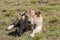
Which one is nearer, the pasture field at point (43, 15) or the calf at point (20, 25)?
the pasture field at point (43, 15)

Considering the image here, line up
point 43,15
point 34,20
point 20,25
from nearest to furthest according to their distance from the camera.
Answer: point 34,20 < point 20,25 < point 43,15

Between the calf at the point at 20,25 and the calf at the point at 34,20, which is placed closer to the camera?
the calf at the point at 34,20

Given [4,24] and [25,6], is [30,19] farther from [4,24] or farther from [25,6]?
[25,6]

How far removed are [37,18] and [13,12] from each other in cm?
288

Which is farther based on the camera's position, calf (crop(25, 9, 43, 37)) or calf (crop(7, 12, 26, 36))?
calf (crop(7, 12, 26, 36))

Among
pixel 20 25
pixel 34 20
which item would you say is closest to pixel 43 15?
pixel 20 25

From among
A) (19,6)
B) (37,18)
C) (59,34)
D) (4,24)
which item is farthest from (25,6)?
(59,34)

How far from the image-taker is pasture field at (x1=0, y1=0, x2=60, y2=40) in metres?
7.85

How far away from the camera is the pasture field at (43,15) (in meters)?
7.85

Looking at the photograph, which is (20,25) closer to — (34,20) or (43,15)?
(34,20)

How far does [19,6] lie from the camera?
1224 centimetres

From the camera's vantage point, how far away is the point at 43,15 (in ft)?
34.0

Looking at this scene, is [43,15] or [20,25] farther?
[43,15]

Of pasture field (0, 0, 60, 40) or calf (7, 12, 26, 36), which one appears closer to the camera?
pasture field (0, 0, 60, 40)
